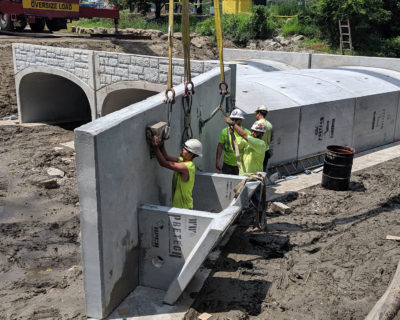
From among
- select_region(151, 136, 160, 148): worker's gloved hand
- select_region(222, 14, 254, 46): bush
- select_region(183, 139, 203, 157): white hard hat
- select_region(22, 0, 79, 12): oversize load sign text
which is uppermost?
select_region(22, 0, 79, 12): oversize load sign text

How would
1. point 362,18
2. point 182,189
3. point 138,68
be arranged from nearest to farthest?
1. point 182,189
2. point 138,68
3. point 362,18

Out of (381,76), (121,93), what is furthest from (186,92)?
(381,76)

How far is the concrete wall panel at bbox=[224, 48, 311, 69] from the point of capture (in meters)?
21.9

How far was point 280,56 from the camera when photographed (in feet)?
73.5

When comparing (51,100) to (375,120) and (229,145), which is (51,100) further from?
(375,120)

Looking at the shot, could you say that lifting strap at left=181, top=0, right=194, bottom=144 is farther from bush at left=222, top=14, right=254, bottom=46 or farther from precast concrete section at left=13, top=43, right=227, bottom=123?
bush at left=222, top=14, right=254, bottom=46

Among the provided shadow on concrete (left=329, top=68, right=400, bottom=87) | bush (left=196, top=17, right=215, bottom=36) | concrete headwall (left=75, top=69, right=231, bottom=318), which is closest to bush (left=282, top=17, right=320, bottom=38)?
bush (left=196, top=17, right=215, bottom=36)

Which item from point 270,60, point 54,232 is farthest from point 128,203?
point 270,60

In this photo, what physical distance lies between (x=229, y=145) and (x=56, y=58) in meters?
8.88

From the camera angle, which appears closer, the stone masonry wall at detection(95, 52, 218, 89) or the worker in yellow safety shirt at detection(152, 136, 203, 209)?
the worker in yellow safety shirt at detection(152, 136, 203, 209)

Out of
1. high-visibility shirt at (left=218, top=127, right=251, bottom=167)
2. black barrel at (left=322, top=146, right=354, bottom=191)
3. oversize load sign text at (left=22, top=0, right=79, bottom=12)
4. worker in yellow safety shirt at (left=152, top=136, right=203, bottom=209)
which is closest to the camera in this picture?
worker in yellow safety shirt at (left=152, top=136, right=203, bottom=209)

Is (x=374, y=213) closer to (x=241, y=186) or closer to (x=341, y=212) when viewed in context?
(x=341, y=212)

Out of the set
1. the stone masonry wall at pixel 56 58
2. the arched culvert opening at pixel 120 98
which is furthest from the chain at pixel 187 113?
the stone masonry wall at pixel 56 58

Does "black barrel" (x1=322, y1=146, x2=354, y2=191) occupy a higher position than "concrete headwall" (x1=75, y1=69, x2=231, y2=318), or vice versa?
"concrete headwall" (x1=75, y1=69, x2=231, y2=318)
